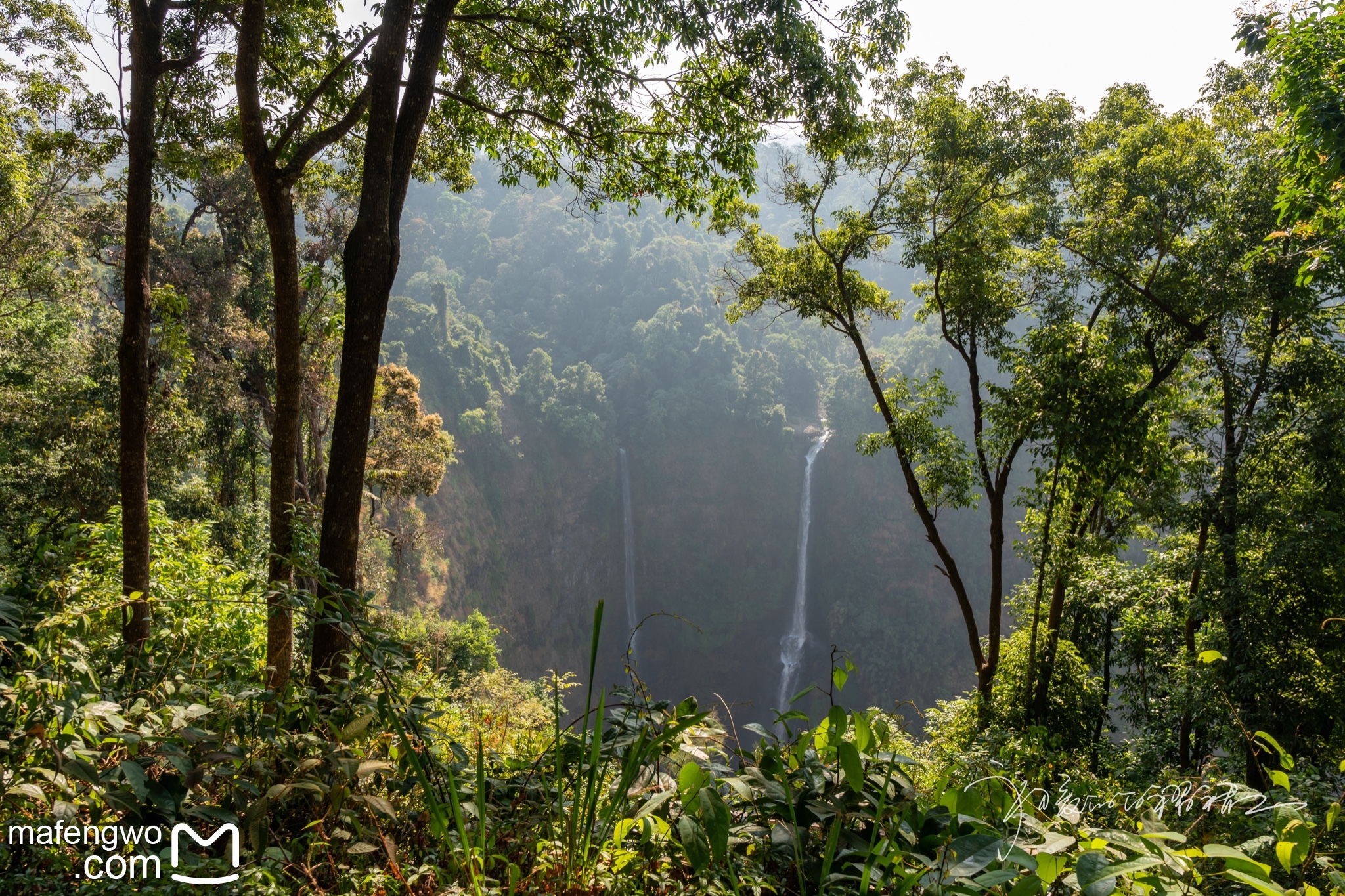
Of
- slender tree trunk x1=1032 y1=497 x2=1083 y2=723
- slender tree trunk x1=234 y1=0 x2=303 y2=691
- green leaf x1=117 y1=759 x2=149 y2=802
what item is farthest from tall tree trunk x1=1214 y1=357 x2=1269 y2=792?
slender tree trunk x1=234 y1=0 x2=303 y2=691

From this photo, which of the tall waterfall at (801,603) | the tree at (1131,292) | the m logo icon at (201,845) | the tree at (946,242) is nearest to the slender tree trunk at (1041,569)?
the tree at (1131,292)

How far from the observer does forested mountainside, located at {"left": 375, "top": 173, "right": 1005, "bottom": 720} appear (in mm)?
28266

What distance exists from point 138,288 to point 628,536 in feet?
101

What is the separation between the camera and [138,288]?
3473 mm

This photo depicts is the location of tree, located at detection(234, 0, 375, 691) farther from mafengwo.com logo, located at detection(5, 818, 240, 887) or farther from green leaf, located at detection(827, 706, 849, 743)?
green leaf, located at detection(827, 706, 849, 743)

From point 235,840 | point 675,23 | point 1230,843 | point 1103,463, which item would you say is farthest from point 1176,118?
point 235,840

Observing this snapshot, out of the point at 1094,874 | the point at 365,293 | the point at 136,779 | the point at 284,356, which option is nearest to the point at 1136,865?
the point at 1094,874

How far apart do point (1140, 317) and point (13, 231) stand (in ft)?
42.2

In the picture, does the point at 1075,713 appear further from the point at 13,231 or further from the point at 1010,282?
the point at 13,231

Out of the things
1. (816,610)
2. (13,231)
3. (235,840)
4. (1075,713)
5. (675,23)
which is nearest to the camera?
(235,840)

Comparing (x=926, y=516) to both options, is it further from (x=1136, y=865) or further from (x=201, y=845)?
(x=201, y=845)

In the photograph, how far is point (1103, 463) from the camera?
5.33 m

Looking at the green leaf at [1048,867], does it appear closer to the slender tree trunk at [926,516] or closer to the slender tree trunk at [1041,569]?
the slender tree trunk at [1041,569]

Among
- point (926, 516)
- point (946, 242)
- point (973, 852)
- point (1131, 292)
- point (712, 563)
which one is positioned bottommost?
point (973, 852)
